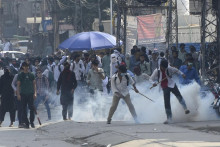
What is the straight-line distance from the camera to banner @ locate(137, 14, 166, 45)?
85.8 feet

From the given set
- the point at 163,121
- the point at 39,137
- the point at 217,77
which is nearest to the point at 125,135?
the point at 39,137

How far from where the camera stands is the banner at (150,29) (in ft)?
85.8

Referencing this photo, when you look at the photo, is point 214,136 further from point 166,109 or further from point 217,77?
point 217,77

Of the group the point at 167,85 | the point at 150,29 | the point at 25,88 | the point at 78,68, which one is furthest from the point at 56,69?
the point at 167,85

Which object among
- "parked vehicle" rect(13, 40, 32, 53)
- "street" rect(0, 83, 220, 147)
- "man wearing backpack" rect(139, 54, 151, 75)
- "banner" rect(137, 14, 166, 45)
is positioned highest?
"banner" rect(137, 14, 166, 45)

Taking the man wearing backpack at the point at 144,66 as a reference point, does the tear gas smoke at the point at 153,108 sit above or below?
below

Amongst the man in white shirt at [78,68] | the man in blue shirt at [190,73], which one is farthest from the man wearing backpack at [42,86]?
the man in blue shirt at [190,73]

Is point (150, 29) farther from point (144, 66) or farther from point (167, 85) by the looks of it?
point (167, 85)

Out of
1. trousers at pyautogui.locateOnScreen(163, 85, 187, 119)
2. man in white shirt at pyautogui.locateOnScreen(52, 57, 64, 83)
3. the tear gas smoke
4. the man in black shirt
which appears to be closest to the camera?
trousers at pyautogui.locateOnScreen(163, 85, 187, 119)

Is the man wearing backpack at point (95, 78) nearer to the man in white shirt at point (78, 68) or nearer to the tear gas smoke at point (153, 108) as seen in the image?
the tear gas smoke at point (153, 108)

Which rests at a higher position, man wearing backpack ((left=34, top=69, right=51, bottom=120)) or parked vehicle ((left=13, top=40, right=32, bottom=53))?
man wearing backpack ((left=34, top=69, right=51, bottom=120))

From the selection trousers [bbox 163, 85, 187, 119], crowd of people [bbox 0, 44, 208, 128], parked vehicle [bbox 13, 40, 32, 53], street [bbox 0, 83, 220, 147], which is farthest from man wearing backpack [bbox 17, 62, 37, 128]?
parked vehicle [bbox 13, 40, 32, 53]

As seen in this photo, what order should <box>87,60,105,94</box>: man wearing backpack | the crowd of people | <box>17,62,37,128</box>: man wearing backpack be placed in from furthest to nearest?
<box>87,60,105,94</box>: man wearing backpack → <box>17,62,37,128</box>: man wearing backpack → the crowd of people

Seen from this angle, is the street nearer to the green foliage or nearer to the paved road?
the paved road
